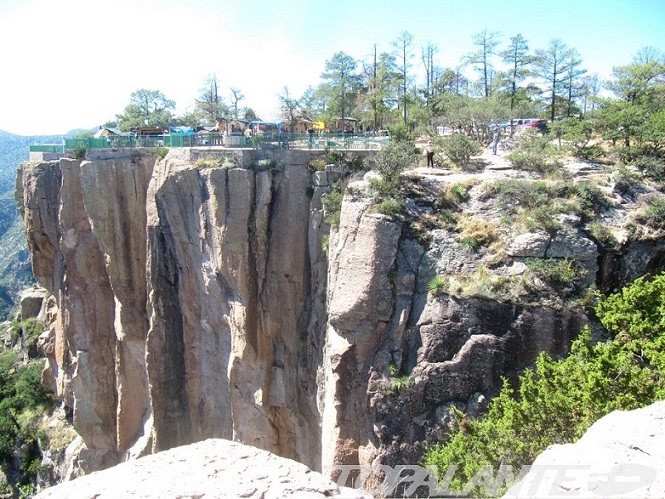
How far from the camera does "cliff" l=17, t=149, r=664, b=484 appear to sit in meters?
14.7

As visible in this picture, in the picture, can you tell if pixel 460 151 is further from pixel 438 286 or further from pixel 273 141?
pixel 438 286

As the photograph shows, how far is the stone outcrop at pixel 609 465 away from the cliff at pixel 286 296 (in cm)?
597

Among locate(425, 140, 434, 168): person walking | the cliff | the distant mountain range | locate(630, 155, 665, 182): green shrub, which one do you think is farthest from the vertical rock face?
the distant mountain range

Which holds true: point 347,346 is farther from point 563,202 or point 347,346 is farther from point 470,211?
point 563,202

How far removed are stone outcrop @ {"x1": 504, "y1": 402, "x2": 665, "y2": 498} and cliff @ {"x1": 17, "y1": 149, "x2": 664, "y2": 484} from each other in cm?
597

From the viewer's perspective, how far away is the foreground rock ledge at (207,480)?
7.20 m

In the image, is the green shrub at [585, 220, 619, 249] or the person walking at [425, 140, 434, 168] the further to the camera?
the person walking at [425, 140, 434, 168]

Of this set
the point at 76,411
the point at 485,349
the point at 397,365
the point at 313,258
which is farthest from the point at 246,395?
the point at 76,411

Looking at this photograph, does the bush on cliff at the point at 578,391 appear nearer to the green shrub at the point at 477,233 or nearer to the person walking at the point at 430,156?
the green shrub at the point at 477,233

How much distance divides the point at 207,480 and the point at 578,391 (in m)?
8.00

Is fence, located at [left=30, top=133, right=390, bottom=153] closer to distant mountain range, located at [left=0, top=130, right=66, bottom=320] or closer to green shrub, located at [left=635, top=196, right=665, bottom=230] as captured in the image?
green shrub, located at [left=635, top=196, right=665, bottom=230]

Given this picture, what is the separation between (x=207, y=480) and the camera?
7512 millimetres

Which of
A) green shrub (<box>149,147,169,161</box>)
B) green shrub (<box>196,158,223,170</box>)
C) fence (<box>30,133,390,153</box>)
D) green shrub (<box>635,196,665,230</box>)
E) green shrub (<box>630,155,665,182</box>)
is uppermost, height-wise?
fence (<box>30,133,390,153</box>)

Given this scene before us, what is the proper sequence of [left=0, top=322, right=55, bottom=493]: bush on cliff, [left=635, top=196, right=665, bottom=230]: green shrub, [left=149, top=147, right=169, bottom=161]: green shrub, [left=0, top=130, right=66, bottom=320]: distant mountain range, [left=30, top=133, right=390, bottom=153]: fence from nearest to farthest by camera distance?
[left=635, top=196, right=665, bottom=230]: green shrub
[left=30, top=133, right=390, bottom=153]: fence
[left=149, top=147, right=169, bottom=161]: green shrub
[left=0, top=322, right=55, bottom=493]: bush on cliff
[left=0, top=130, right=66, bottom=320]: distant mountain range
